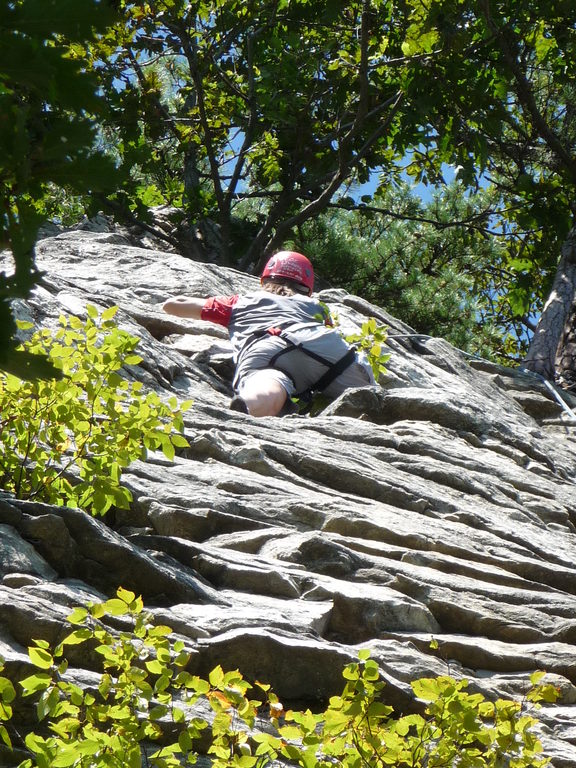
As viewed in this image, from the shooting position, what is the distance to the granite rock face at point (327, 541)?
353 centimetres

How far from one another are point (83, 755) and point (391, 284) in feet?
42.8

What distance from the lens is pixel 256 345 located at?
7449mm

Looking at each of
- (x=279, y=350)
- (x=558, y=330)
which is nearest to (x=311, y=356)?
(x=279, y=350)

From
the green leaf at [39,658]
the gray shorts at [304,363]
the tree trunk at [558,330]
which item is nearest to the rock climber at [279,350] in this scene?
the gray shorts at [304,363]

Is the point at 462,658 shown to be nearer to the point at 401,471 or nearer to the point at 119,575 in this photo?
the point at 119,575

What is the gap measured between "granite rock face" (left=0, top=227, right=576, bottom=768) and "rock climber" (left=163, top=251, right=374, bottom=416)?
A: 198mm

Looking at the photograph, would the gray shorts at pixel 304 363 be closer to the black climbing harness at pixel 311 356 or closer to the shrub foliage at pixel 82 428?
the black climbing harness at pixel 311 356

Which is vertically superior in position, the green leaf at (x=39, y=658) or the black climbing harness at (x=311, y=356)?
the black climbing harness at (x=311, y=356)

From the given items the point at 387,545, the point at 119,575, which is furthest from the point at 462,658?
the point at 119,575

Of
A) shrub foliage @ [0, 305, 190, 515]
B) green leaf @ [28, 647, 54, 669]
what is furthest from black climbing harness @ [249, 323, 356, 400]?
green leaf @ [28, 647, 54, 669]

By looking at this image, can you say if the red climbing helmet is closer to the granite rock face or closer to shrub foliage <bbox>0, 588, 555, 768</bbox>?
the granite rock face

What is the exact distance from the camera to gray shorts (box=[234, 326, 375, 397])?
7.30m

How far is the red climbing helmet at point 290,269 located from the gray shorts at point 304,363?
0.96 meters

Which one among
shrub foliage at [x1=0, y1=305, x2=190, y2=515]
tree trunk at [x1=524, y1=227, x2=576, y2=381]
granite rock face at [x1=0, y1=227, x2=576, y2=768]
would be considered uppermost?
tree trunk at [x1=524, y1=227, x2=576, y2=381]
